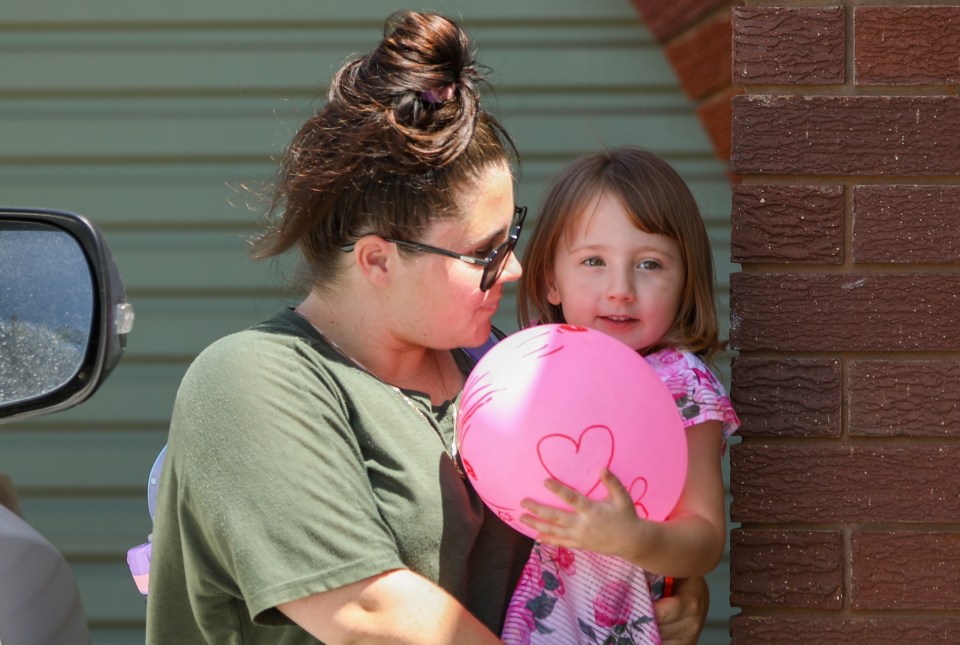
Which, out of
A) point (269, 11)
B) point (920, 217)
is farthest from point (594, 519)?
point (269, 11)

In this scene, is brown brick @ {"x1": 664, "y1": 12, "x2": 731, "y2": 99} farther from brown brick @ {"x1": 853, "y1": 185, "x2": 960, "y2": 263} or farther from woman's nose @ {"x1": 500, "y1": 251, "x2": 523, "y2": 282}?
woman's nose @ {"x1": 500, "y1": 251, "x2": 523, "y2": 282}

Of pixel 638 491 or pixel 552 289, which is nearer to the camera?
pixel 638 491

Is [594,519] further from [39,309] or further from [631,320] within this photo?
[39,309]

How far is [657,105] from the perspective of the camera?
4270mm

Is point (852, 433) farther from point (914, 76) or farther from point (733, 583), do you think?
point (914, 76)

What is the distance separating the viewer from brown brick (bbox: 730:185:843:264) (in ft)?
6.82

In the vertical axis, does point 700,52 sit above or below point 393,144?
above

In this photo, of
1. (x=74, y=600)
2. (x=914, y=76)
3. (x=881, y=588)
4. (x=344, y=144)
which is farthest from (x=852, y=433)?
(x=74, y=600)

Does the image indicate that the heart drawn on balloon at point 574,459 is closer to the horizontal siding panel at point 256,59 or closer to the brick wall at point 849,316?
the brick wall at point 849,316

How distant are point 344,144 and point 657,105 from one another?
2472mm

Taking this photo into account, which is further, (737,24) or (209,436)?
(737,24)

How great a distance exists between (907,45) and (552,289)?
0.73 metres

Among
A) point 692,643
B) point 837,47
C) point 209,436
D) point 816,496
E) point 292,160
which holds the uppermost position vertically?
point 837,47

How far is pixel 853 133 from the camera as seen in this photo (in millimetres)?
2066
